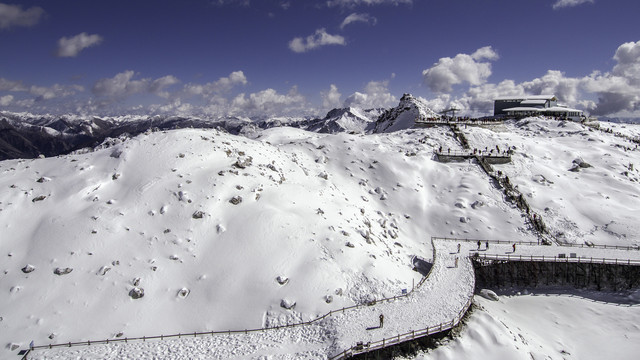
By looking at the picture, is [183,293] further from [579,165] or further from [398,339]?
[579,165]

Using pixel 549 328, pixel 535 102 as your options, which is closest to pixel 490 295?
pixel 549 328

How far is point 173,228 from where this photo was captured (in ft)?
115

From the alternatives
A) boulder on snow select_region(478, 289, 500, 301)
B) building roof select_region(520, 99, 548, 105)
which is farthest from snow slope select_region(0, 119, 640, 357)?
building roof select_region(520, 99, 548, 105)

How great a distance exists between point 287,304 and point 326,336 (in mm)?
4681

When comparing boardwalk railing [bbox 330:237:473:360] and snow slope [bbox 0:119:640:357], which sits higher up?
snow slope [bbox 0:119:640:357]

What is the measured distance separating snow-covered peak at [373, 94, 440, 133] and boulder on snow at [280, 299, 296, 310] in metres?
73.1

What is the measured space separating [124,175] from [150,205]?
24.6 ft

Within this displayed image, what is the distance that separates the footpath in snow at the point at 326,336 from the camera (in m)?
23.5

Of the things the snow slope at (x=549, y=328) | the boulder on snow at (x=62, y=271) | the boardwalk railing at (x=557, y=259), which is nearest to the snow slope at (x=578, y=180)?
the boardwalk railing at (x=557, y=259)

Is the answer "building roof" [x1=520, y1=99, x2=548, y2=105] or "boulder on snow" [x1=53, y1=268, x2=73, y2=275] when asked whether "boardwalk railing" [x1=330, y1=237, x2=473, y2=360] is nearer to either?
"boulder on snow" [x1=53, y1=268, x2=73, y2=275]

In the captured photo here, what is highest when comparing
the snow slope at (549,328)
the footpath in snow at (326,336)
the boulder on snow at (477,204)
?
the boulder on snow at (477,204)

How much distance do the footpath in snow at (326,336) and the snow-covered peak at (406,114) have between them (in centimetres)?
6858

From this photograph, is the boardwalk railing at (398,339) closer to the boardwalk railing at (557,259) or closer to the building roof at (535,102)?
the boardwalk railing at (557,259)

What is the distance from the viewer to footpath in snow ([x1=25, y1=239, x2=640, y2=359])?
2355cm
